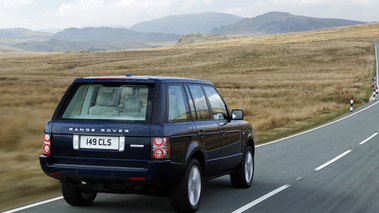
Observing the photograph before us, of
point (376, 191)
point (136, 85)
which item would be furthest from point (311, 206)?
point (136, 85)

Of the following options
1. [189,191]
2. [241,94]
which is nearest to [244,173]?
[189,191]

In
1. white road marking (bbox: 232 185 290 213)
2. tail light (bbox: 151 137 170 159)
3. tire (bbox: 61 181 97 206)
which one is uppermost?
tail light (bbox: 151 137 170 159)

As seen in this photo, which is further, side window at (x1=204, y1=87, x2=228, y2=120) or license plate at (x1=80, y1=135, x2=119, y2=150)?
side window at (x1=204, y1=87, x2=228, y2=120)

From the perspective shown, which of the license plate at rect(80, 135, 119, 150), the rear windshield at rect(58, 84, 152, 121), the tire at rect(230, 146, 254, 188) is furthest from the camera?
the tire at rect(230, 146, 254, 188)

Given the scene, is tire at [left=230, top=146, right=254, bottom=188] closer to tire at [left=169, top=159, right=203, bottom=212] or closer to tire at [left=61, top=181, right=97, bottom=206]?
tire at [left=169, top=159, right=203, bottom=212]

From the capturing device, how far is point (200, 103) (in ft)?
23.5

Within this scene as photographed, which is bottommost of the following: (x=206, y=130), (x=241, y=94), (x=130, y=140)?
(x=241, y=94)

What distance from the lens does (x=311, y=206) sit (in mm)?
7355

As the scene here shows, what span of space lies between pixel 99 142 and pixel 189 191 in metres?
1.32

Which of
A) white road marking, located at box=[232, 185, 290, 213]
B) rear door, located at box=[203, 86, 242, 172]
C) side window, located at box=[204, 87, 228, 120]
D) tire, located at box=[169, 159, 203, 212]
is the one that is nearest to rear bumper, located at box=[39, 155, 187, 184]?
tire, located at box=[169, 159, 203, 212]

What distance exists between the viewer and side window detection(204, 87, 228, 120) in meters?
7.58

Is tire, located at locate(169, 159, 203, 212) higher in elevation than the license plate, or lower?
lower

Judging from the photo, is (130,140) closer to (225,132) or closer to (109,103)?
(109,103)

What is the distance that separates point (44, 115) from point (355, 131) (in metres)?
11.7
